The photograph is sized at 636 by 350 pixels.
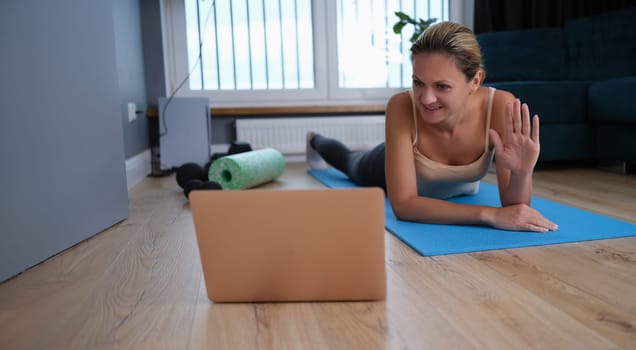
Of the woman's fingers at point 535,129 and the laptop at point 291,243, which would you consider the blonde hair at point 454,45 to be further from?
the laptop at point 291,243

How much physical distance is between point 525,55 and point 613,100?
3.13 ft

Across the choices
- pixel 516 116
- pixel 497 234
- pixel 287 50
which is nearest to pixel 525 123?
pixel 516 116

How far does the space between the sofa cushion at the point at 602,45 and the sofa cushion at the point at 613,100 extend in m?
0.41

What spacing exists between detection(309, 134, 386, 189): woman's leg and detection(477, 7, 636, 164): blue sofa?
1.09 metres

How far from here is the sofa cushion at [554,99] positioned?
2947 millimetres

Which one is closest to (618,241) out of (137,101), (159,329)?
(159,329)

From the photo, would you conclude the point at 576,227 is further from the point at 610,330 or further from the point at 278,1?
the point at 278,1

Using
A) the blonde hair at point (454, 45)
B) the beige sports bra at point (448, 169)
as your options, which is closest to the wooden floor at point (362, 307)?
Result: the beige sports bra at point (448, 169)

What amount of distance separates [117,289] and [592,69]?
10.9ft

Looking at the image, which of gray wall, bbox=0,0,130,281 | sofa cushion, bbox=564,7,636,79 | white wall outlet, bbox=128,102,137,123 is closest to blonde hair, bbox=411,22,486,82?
gray wall, bbox=0,0,130,281

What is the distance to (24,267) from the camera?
1.35 m

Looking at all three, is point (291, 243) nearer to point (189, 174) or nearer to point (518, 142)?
point (518, 142)

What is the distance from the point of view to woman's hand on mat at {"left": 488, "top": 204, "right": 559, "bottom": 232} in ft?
5.10

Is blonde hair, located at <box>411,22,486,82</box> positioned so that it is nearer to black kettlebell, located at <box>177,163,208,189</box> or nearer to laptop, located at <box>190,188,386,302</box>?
laptop, located at <box>190,188,386,302</box>
